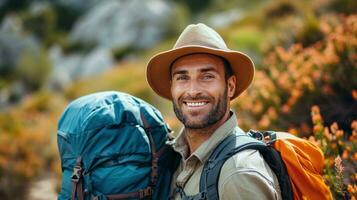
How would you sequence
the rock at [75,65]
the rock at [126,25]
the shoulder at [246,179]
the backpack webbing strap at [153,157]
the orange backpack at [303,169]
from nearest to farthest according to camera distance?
the shoulder at [246,179], the orange backpack at [303,169], the backpack webbing strap at [153,157], the rock at [75,65], the rock at [126,25]

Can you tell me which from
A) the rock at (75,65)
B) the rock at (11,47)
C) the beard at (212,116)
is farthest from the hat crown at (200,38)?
the rock at (11,47)

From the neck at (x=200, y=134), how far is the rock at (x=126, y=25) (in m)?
41.1

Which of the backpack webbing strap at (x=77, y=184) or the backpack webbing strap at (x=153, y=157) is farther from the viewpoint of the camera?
the backpack webbing strap at (x=153, y=157)

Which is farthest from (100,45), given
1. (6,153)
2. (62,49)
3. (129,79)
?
(6,153)

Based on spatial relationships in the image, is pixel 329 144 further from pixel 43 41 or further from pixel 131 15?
pixel 43 41

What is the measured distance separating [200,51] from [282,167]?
85 centimetres

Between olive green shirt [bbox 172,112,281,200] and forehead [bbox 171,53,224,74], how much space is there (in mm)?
376

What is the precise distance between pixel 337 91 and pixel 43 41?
53289 mm

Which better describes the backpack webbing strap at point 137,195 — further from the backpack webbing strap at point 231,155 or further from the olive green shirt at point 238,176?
the backpack webbing strap at point 231,155

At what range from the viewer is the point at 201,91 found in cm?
276

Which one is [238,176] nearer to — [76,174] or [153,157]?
[153,157]

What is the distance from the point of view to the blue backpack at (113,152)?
277 cm

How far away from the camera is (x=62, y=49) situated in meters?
50.0

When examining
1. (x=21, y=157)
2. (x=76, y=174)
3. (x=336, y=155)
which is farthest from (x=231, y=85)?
(x=21, y=157)
